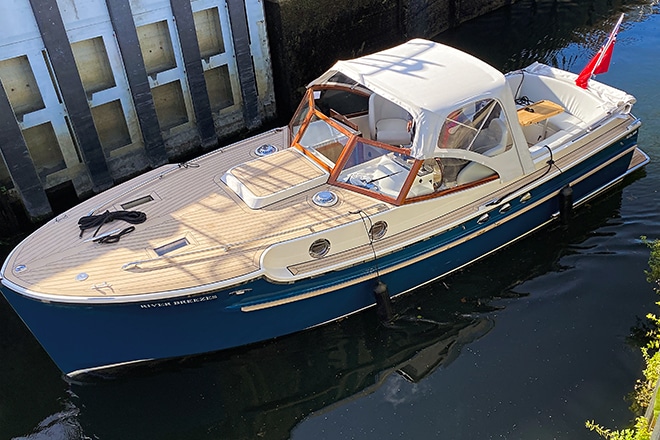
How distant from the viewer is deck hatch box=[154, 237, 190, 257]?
692 cm

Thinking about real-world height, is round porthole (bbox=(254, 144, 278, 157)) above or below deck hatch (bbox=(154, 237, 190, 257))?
above

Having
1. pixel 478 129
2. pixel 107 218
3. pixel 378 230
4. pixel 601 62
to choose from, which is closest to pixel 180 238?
pixel 107 218

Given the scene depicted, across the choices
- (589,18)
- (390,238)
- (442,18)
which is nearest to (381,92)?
(390,238)

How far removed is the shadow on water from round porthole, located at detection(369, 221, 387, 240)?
4.15ft

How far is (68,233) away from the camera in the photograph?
726cm

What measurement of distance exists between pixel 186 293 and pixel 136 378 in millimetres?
1810

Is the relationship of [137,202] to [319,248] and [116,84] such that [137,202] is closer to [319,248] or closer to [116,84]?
[319,248]

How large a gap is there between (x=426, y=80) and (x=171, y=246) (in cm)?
392

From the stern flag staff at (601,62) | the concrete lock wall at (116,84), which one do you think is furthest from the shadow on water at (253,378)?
the stern flag staff at (601,62)

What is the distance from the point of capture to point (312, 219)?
7164 mm

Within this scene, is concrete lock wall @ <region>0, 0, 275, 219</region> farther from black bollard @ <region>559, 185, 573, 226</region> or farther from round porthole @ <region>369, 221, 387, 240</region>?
black bollard @ <region>559, 185, 573, 226</region>

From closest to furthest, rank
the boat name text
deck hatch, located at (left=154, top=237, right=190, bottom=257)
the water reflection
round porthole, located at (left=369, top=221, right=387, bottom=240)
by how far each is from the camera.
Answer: the boat name text → deck hatch, located at (left=154, top=237, right=190, bottom=257) → round porthole, located at (left=369, top=221, right=387, bottom=240) → the water reflection

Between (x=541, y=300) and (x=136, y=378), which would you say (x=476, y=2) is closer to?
(x=541, y=300)

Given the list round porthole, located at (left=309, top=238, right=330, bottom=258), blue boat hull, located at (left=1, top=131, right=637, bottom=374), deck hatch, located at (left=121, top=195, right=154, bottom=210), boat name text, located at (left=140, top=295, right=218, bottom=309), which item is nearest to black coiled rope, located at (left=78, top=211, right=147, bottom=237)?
deck hatch, located at (left=121, top=195, right=154, bottom=210)
